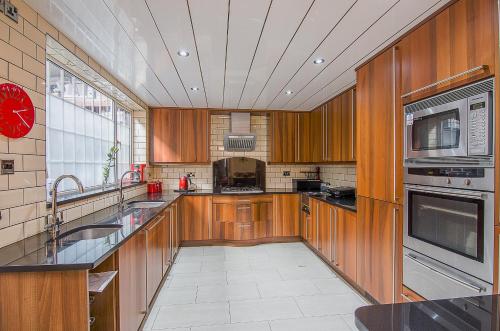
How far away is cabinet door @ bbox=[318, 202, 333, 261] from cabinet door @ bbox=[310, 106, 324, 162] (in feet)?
3.85

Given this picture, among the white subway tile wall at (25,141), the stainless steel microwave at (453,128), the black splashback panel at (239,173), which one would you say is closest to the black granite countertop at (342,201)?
the stainless steel microwave at (453,128)

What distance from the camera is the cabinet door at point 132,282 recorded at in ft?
5.41

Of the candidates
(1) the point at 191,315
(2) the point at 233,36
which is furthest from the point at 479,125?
(1) the point at 191,315

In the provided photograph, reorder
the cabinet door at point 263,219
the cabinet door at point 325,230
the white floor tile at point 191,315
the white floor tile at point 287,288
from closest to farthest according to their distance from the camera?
the white floor tile at point 191,315 < the white floor tile at point 287,288 < the cabinet door at point 325,230 < the cabinet door at point 263,219

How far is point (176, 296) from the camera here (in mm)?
2668

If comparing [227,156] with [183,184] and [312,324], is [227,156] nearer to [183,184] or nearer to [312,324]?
[183,184]

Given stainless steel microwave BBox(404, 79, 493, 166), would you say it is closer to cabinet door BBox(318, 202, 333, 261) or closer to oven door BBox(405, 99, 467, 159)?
oven door BBox(405, 99, 467, 159)

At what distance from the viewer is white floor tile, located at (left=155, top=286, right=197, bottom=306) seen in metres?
2.55

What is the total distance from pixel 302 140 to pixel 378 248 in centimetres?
275

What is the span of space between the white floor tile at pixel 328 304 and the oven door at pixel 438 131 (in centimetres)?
150

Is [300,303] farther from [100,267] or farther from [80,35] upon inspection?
[80,35]

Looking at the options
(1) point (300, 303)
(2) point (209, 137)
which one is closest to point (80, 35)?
(2) point (209, 137)

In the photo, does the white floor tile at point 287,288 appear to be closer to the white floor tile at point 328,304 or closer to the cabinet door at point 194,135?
the white floor tile at point 328,304

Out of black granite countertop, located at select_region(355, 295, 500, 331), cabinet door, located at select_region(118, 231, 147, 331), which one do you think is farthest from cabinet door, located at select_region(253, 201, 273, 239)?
black granite countertop, located at select_region(355, 295, 500, 331)
